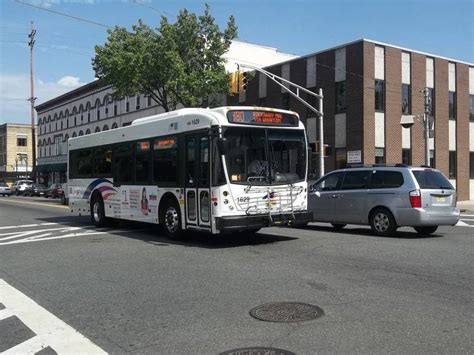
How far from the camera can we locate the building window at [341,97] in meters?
31.4

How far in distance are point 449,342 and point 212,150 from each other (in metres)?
6.95

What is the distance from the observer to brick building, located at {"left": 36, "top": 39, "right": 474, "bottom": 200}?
30500 millimetres

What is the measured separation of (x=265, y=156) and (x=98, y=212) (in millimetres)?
7245

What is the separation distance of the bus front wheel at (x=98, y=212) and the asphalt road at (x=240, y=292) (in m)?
3.47

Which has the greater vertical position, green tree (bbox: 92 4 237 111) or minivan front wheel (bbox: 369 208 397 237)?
green tree (bbox: 92 4 237 111)

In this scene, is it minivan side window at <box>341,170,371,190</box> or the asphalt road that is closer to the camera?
the asphalt road

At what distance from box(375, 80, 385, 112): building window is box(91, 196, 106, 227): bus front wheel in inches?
773

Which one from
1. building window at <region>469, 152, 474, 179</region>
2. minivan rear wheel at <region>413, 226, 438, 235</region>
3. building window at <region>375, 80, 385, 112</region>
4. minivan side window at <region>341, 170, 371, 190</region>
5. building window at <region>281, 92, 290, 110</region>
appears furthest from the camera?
building window at <region>469, 152, 474, 179</region>

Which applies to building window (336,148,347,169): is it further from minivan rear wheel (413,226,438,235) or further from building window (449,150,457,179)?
minivan rear wheel (413,226,438,235)

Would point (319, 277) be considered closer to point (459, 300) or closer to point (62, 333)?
point (459, 300)

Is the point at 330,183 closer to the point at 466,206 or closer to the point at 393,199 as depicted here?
the point at 393,199

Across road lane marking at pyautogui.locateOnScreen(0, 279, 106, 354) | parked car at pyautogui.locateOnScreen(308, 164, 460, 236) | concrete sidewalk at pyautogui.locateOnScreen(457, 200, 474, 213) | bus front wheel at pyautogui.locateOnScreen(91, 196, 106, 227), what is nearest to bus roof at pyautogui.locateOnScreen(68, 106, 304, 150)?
bus front wheel at pyautogui.locateOnScreen(91, 196, 106, 227)

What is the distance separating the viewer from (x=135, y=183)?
14195 mm

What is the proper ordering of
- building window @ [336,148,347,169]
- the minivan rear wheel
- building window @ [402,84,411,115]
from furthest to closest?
building window @ [402,84,411,115] → building window @ [336,148,347,169] → the minivan rear wheel
